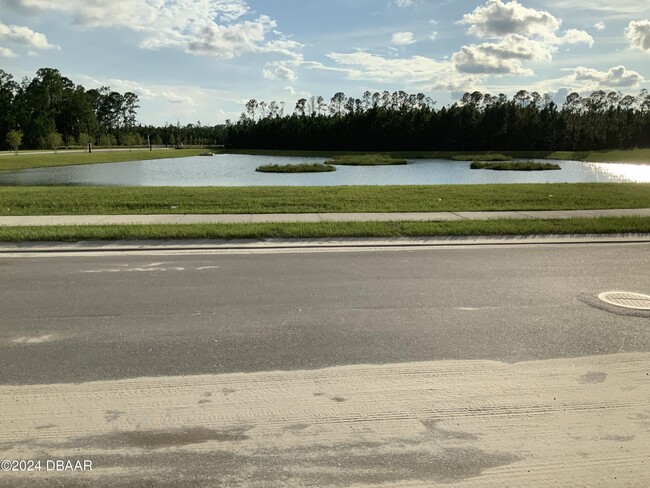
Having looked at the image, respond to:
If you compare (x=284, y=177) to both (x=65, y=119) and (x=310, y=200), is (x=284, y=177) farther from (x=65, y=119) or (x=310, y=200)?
(x=65, y=119)

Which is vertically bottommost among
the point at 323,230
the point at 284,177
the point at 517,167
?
the point at 323,230

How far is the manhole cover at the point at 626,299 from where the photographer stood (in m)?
6.09

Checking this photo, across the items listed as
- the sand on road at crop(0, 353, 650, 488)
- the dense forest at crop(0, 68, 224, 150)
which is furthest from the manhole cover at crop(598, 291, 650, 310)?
the dense forest at crop(0, 68, 224, 150)

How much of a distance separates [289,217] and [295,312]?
6984 millimetres

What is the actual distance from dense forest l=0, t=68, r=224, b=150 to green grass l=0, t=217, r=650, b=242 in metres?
82.8

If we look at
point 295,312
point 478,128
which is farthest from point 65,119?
point 295,312

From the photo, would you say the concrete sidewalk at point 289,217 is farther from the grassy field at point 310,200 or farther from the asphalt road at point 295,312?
the asphalt road at point 295,312

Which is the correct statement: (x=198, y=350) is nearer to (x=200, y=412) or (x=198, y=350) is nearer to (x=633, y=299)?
(x=200, y=412)

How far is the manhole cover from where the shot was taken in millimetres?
6094

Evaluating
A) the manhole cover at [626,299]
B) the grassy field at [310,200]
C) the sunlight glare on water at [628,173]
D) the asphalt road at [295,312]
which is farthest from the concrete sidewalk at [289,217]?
the sunlight glare on water at [628,173]

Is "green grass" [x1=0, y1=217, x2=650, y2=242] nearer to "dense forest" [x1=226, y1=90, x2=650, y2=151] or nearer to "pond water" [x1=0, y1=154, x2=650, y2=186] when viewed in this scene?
"pond water" [x1=0, y1=154, x2=650, y2=186]

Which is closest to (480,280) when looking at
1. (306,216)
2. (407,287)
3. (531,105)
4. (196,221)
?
(407,287)

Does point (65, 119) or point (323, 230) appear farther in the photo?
point (65, 119)

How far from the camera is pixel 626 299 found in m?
6.34
